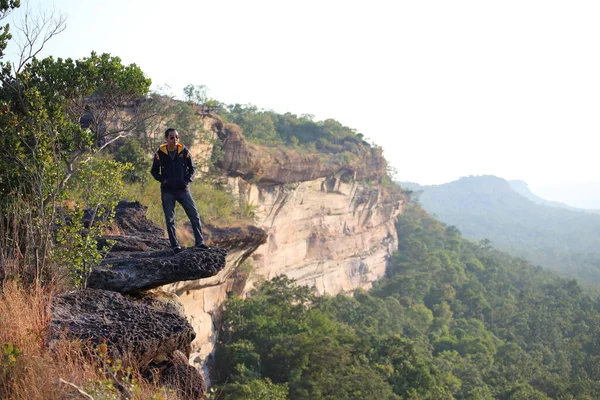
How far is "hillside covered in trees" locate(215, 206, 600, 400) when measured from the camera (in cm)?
1354

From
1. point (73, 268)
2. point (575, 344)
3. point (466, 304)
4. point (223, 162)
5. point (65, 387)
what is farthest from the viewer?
point (466, 304)

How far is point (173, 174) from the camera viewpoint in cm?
505

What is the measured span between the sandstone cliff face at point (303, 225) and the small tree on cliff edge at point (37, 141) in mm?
5798

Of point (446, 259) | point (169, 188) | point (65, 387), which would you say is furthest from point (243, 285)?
point (446, 259)

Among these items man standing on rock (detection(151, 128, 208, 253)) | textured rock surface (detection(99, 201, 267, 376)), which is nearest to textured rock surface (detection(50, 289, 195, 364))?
textured rock surface (detection(99, 201, 267, 376))

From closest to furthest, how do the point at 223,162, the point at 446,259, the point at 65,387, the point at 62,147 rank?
the point at 65,387 → the point at 62,147 → the point at 223,162 → the point at 446,259

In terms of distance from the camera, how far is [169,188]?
513 cm

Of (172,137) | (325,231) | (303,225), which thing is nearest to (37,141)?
(172,137)

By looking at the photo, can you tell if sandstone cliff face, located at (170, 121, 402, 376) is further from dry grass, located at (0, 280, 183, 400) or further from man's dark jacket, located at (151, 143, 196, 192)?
dry grass, located at (0, 280, 183, 400)

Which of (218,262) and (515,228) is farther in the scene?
(515,228)

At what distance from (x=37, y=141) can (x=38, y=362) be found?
6.66 feet

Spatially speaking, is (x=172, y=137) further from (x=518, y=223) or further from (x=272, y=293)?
(x=518, y=223)

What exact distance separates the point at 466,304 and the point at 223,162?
21.3 meters

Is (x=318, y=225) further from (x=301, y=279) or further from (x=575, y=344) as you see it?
(x=575, y=344)
